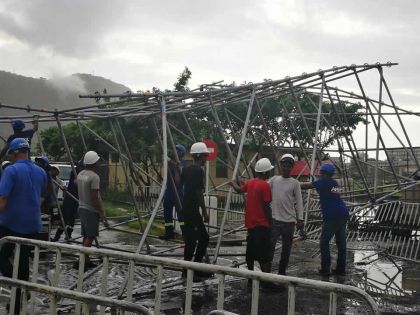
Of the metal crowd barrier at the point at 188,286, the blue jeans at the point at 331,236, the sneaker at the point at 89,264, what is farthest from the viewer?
the sneaker at the point at 89,264

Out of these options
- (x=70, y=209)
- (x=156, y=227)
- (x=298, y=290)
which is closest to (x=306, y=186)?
(x=298, y=290)

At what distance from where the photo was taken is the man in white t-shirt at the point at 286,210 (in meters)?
6.73

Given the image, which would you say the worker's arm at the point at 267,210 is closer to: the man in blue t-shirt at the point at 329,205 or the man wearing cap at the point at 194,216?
the man wearing cap at the point at 194,216

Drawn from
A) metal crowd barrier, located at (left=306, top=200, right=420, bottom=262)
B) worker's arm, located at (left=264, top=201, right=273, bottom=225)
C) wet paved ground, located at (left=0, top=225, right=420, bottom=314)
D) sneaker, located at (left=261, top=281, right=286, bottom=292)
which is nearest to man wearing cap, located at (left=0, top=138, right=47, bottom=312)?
wet paved ground, located at (left=0, top=225, right=420, bottom=314)

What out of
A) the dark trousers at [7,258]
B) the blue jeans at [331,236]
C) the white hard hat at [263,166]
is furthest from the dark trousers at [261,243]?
the dark trousers at [7,258]

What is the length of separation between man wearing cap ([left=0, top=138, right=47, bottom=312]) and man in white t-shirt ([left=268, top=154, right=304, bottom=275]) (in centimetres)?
302

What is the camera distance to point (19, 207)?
5047 mm

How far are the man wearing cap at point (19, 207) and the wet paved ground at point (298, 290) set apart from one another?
0.66 meters

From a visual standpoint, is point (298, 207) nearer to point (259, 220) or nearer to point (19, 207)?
point (259, 220)

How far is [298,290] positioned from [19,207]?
11.9 feet

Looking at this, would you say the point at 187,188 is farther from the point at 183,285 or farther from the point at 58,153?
the point at 58,153

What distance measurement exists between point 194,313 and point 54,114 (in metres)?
3.96

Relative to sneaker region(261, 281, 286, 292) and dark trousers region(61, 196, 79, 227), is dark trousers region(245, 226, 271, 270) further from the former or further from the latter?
dark trousers region(61, 196, 79, 227)

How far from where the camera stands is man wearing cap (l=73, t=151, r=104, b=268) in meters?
7.01
